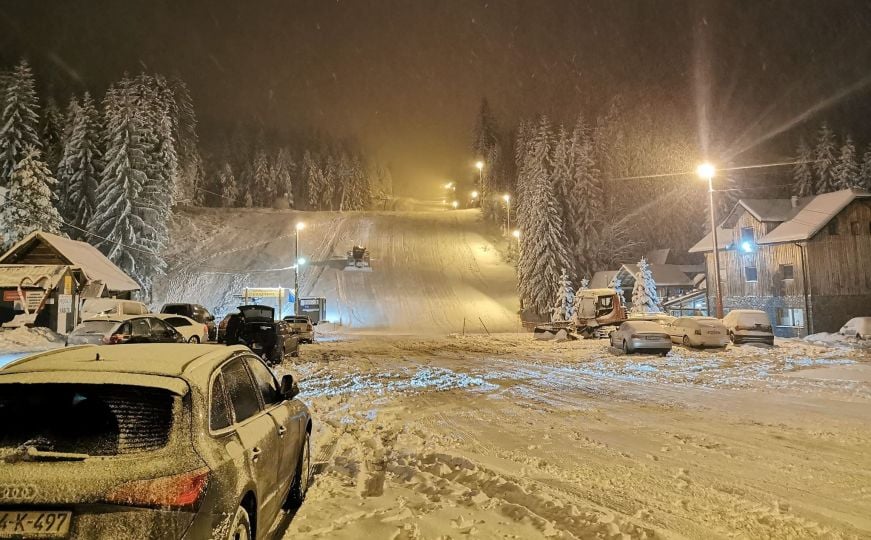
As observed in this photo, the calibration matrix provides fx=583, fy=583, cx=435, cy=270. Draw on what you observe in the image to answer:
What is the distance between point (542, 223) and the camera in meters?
51.3

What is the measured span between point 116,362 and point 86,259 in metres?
34.6

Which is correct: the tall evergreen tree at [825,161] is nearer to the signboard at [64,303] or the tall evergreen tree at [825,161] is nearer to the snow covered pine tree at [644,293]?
the snow covered pine tree at [644,293]

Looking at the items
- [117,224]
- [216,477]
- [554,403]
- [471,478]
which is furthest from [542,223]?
[216,477]

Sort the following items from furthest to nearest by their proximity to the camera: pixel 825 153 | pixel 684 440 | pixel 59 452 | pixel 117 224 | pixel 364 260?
pixel 825 153, pixel 364 260, pixel 117 224, pixel 684 440, pixel 59 452

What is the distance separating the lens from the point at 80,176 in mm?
46406

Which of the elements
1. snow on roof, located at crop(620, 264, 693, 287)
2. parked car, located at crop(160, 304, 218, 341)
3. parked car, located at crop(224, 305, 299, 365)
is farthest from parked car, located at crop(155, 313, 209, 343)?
snow on roof, located at crop(620, 264, 693, 287)

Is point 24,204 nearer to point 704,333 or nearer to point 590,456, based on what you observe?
point 704,333

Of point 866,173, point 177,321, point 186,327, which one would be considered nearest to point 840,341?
point 186,327

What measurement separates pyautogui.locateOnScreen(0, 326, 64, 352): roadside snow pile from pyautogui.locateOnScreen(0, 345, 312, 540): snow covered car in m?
25.0

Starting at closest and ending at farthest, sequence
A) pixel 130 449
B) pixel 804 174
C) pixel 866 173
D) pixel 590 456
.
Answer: pixel 130 449
pixel 590 456
pixel 866 173
pixel 804 174

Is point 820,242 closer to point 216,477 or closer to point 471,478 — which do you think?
point 471,478

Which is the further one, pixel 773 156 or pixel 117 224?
pixel 773 156

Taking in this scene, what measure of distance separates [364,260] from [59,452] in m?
56.5

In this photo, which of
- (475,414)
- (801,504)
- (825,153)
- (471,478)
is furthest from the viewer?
(825,153)
